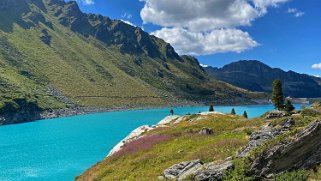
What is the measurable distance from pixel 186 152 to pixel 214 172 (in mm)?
13692

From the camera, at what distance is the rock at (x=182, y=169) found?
93.4 ft

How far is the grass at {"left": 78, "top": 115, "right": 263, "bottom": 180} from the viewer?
33691 mm

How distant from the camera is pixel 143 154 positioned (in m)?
42.5

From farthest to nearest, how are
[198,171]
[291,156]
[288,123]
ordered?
[288,123]
[198,171]
[291,156]

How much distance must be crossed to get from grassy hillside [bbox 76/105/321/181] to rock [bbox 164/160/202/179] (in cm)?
150

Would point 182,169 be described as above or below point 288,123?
below

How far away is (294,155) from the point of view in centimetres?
2283

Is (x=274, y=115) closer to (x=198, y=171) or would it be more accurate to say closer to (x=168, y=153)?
(x=168, y=153)

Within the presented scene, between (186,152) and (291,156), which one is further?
(186,152)

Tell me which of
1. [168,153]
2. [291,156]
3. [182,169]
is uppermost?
[291,156]

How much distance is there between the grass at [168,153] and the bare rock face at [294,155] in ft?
21.4

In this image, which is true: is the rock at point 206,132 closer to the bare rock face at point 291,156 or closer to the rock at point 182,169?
the rock at point 182,169

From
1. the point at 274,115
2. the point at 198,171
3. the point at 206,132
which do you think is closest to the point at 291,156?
the point at 198,171

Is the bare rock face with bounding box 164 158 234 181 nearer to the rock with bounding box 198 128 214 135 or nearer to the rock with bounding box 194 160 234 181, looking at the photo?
the rock with bounding box 194 160 234 181
